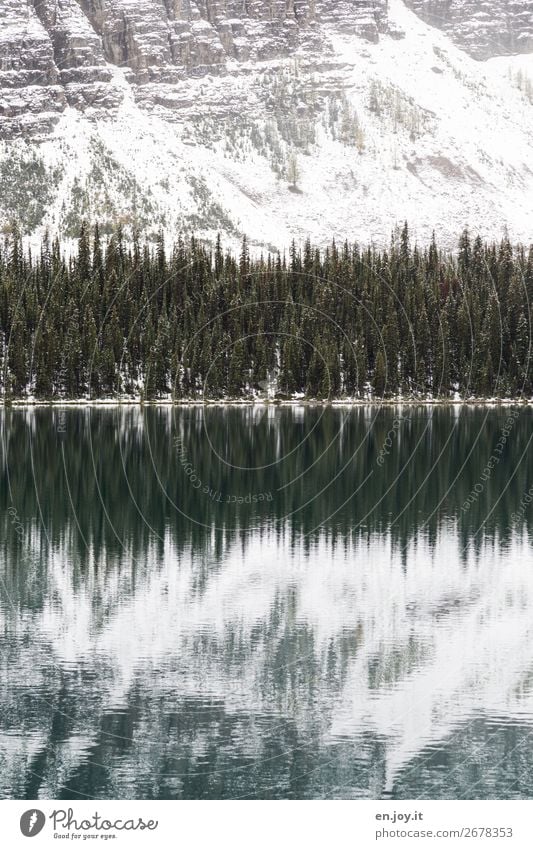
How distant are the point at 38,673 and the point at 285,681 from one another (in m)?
7.44

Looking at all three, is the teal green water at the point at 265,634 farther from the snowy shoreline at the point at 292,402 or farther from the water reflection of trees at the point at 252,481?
the snowy shoreline at the point at 292,402

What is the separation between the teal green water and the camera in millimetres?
33281

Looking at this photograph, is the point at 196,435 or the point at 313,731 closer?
the point at 313,731

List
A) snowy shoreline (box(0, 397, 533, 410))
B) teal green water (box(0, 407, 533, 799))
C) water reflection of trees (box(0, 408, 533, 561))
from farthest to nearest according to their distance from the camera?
1. snowy shoreline (box(0, 397, 533, 410))
2. water reflection of trees (box(0, 408, 533, 561))
3. teal green water (box(0, 407, 533, 799))

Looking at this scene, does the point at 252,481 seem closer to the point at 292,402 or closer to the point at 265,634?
the point at 265,634

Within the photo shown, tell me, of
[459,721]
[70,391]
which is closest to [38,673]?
[459,721]

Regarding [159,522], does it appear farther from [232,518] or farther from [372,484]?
[372,484]

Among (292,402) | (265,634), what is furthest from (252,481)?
(292,402)

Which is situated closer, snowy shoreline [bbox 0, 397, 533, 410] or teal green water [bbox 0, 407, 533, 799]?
teal green water [bbox 0, 407, 533, 799]

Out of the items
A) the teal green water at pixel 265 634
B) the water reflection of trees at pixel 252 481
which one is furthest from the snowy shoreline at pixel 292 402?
the teal green water at pixel 265 634

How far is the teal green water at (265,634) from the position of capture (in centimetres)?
3328

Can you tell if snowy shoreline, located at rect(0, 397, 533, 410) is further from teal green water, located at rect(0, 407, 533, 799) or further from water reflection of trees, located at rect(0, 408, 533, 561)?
teal green water, located at rect(0, 407, 533, 799)

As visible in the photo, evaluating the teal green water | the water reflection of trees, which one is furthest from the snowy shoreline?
the teal green water
